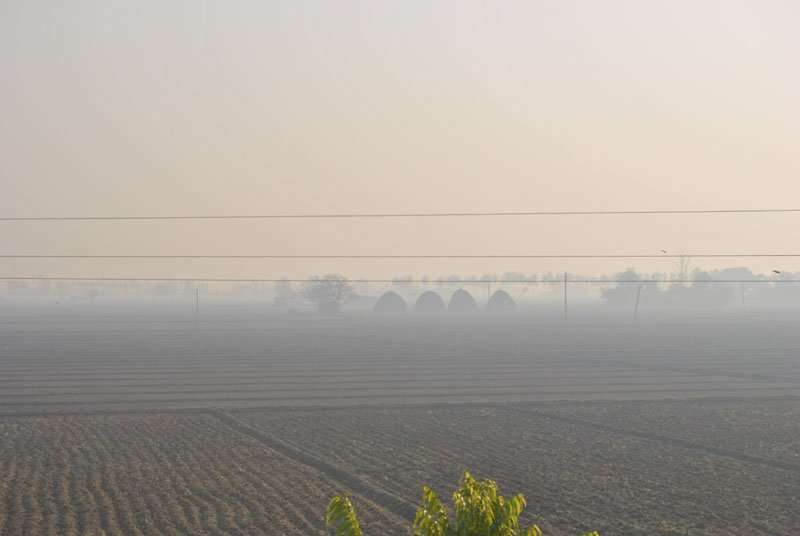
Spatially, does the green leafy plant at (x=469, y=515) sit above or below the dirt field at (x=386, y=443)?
above

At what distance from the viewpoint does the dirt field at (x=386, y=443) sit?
79.6ft

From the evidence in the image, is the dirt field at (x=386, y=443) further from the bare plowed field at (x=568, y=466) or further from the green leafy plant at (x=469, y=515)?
the green leafy plant at (x=469, y=515)

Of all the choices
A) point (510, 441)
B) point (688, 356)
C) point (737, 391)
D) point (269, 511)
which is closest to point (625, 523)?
point (269, 511)

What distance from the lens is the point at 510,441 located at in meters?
35.8

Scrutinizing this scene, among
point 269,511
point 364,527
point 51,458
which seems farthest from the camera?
point 51,458

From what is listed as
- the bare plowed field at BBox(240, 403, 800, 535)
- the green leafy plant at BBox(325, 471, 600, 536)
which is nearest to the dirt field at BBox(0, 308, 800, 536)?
the bare plowed field at BBox(240, 403, 800, 535)

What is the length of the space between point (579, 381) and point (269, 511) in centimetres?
3840

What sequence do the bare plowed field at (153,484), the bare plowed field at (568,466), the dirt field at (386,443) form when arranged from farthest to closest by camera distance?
the dirt field at (386,443) → the bare plowed field at (568,466) → the bare plowed field at (153,484)

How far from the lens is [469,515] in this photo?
8.76 m

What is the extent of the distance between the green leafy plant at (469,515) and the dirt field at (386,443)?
1389cm

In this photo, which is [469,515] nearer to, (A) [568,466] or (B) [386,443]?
(A) [568,466]

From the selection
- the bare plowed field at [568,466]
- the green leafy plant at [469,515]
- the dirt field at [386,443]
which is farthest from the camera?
the dirt field at [386,443]

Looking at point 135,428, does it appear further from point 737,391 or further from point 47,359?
point 47,359

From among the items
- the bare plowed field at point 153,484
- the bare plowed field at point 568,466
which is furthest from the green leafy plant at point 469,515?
the bare plowed field at point 568,466
